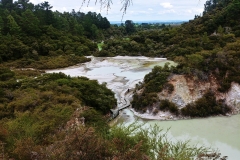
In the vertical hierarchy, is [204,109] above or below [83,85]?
below

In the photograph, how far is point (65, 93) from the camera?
605 inches

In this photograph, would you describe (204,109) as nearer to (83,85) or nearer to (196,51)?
(83,85)

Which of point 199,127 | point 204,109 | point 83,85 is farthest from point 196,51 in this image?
point 83,85

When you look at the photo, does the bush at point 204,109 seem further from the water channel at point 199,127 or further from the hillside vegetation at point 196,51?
the water channel at point 199,127

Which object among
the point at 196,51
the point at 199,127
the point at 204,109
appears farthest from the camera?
the point at 196,51

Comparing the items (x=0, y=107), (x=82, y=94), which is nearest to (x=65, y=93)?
(x=82, y=94)

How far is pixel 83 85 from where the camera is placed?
17.1m

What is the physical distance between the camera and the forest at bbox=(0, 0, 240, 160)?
5810 millimetres

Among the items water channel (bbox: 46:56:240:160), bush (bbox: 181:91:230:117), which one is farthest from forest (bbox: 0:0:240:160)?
water channel (bbox: 46:56:240:160)

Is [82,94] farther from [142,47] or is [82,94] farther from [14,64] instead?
[142,47]

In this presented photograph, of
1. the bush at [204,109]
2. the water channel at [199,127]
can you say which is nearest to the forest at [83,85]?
the bush at [204,109]

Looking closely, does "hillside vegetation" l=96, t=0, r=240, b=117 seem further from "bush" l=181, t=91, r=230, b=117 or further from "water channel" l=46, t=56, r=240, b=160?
"water channel" l=46, t=56, r=240, b=160

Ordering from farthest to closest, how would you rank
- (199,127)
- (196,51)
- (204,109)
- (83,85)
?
1. (196,51)
2. (83,85)
3. (204,109)
4. (199,127)

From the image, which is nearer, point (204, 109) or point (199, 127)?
point (199, 127)
